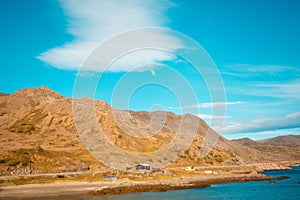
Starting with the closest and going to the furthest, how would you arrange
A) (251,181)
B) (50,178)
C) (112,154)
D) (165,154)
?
(50,178) < (251,181) < (112,154) < (165,154)

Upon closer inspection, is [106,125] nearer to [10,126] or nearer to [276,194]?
[10,126]

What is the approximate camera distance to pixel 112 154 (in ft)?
496

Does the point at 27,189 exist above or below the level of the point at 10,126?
below

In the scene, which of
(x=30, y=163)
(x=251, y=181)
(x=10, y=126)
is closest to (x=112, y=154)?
(x=30, y=163)

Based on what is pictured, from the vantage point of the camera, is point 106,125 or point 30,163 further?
point 106,125

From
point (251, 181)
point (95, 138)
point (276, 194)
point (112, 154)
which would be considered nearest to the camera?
point (276, 194)

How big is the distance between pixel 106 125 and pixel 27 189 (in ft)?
363

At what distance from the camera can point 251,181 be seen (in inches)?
4481

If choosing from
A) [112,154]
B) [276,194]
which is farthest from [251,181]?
[112,154]

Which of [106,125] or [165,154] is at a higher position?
[106,125]

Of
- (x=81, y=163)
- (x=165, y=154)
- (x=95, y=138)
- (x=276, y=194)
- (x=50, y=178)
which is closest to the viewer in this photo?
(x=276, y=194)

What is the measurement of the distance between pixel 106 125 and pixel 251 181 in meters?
101

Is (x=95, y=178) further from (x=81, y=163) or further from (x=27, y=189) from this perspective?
(x=81, y=163)

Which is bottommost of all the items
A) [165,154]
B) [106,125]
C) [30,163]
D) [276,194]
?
[276,194]
